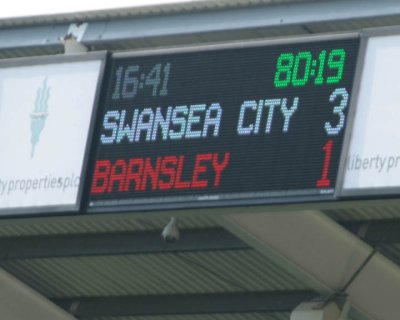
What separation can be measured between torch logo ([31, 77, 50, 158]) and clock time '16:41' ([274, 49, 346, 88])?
257 centimetres

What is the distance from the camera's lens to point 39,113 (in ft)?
59.9

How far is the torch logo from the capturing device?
716 inches

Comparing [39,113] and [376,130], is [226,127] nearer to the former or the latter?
[376,130]

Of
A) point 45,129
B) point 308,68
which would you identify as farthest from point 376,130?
point 45,129

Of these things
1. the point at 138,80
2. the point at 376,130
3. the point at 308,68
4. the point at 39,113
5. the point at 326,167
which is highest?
the point at 308,68

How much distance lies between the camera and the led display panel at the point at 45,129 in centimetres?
1777

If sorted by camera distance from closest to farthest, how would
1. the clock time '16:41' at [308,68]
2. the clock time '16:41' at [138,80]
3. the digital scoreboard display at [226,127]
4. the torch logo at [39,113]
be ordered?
the digital scoreboard display at [226,127] < the clock time '16:41' at [308,68] < the clock time '16:41' at [138,80] < the torch logo at [39,113]

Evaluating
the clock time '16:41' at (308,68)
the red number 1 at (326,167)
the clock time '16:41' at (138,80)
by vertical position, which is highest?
the clock time '16:41' at (308,68)

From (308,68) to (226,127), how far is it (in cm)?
87

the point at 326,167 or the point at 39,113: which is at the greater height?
the point at 39,113

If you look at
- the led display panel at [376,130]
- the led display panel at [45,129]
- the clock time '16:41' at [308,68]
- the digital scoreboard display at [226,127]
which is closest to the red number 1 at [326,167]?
the digital scoreboard display at [226,127]

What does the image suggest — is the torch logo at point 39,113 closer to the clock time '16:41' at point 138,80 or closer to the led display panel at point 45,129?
the led display panel at point 45,129

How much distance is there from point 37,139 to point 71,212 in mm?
992

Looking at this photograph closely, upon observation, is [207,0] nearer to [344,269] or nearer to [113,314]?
[344,269]
